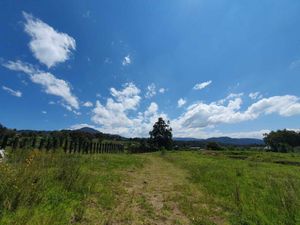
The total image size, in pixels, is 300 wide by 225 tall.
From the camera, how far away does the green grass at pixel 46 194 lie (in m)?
4.99

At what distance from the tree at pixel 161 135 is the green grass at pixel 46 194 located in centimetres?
7334

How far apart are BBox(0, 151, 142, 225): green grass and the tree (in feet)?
241

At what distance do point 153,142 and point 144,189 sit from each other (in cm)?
7233

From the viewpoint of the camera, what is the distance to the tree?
8138 centimetres

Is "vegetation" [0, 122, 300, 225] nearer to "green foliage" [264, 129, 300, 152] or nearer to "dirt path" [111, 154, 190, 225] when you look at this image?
"dirt path" [111, 154, 190, 225]

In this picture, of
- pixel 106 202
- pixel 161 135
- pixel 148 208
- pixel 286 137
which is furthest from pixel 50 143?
pixel 286 137

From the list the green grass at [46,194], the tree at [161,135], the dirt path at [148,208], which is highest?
the tree at [161,135]

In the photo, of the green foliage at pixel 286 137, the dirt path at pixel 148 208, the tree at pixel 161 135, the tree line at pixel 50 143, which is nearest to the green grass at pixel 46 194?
the dirt path at pixel 148 208

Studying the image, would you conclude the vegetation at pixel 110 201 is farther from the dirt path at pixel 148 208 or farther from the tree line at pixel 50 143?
the tree line at pixel 50 143

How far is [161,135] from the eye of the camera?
82.2 meters

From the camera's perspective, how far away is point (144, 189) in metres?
9.49

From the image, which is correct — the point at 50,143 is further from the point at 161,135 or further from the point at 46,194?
the point at 161,135

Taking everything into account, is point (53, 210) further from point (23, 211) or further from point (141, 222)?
point (141, 222)

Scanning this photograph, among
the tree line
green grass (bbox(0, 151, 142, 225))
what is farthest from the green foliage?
green grass (bbox(0, 151, 142, 225))
